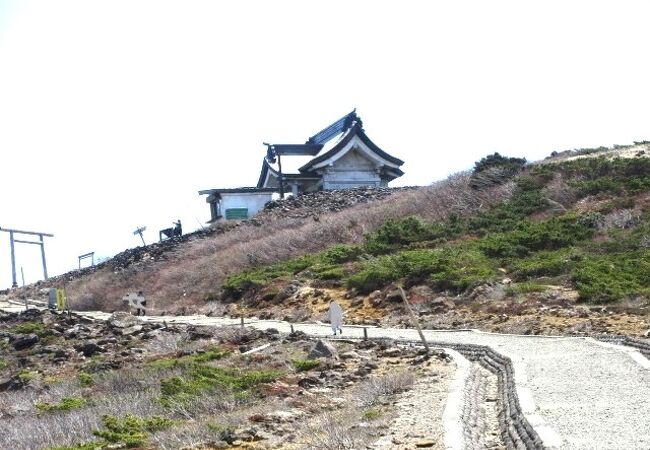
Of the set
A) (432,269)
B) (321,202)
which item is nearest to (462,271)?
(432,269)

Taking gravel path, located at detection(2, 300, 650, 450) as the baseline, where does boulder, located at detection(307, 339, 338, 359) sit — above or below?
above

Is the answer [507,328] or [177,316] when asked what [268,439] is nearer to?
[507,328]

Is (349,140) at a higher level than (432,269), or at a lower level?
higher

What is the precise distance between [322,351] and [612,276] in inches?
324

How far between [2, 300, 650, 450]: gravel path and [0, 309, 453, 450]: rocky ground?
1008 mm

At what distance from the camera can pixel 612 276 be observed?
1722 centimetres

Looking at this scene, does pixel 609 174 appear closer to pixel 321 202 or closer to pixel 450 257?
pixel 450 257

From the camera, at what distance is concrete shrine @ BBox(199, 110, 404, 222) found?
43.3 meters

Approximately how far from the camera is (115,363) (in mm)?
14500

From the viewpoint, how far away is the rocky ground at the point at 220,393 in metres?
7.56

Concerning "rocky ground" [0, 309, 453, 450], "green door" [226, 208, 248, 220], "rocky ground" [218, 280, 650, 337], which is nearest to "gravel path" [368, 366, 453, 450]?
"rocky ground" [0, 309, 453, 450]

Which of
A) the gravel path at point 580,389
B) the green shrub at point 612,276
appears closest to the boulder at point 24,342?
the gravel path at point 580,389

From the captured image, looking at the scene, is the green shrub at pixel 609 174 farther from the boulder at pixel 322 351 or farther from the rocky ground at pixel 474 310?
the boulder at pixel 322 351

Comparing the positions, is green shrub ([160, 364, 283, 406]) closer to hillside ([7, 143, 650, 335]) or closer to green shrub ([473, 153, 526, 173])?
hillside ([7, 143, 650, 335])
